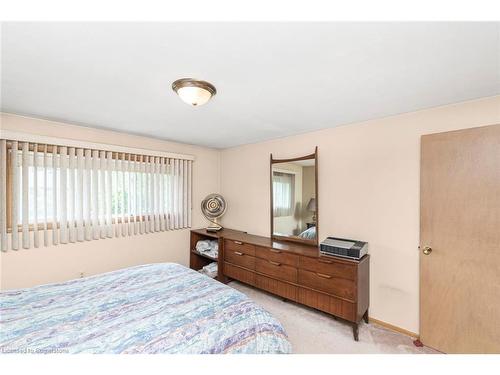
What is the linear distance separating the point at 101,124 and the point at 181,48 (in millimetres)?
1962

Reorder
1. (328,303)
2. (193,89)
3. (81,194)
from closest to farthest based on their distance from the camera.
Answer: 1. (193,89)
2. (328,303)
3. (81,194)

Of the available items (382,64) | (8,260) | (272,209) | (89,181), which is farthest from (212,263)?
(382,64)

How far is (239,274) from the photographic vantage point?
3.02 m

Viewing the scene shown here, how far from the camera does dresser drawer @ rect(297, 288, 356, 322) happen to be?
6.81 feet

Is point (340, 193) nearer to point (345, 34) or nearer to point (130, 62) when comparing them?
point (345, 34)

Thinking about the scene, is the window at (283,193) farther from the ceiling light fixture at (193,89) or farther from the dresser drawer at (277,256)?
the ceiling light fixture at (193,89)

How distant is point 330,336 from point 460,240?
4.66ft

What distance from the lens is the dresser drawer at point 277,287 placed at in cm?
249

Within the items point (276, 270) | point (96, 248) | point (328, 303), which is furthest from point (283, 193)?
point (96, 248)

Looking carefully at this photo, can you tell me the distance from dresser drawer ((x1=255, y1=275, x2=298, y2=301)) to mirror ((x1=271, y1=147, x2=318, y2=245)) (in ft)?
1.96

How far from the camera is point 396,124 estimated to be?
221cm

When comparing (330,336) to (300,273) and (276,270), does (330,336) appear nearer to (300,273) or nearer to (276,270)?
(300,273)
